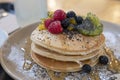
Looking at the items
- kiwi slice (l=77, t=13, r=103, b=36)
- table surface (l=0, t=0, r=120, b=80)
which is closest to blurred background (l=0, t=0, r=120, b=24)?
table surface (l=0, t=0, r=120, b=80)

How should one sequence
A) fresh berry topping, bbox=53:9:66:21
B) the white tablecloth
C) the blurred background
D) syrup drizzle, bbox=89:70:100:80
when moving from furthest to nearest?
the blurred background
the white tablecloth
fresh berry topping, bbox=53:9:66:21
syrup drizzle, bbox=89:70:100:80

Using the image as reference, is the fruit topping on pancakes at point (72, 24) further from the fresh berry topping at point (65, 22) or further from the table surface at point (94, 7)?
the table surface at point (94, 7)

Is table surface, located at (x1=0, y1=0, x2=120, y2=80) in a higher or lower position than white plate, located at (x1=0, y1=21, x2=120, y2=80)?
lower

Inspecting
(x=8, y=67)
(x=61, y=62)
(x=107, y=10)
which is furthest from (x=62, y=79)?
(x=107, y=10)

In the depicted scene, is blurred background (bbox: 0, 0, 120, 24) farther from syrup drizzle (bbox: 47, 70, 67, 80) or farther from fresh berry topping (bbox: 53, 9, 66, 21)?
syrup drizzle (bbox: 47, 70, 67, 80)

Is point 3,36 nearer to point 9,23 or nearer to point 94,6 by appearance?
point 9,23

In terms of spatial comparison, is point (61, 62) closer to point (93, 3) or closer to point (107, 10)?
point (107, 10)

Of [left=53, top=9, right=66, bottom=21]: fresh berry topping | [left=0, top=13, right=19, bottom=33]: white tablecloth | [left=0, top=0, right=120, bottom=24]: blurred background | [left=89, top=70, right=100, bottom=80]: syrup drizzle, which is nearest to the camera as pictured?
[left=89, top=70, right=100, bottom=80]: syrup drizzle
